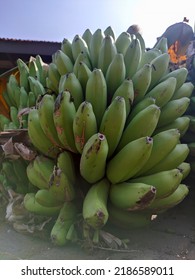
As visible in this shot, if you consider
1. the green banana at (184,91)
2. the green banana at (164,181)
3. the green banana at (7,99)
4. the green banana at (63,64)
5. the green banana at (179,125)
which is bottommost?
the green banana at (164,181)

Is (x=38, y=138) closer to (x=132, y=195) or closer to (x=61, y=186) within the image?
(x=61, y=186)

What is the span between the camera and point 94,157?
1.50m

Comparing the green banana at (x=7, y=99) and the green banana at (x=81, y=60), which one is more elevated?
the green banana at (x=81, y=60)

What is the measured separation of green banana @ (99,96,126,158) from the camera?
1.54m

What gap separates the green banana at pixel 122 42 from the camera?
1950mm

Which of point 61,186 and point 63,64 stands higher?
point 63,64

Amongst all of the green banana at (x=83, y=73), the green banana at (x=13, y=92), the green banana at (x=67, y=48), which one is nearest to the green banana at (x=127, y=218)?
the green banana at (x=83, y=73)

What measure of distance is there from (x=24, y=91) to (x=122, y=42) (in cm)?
76

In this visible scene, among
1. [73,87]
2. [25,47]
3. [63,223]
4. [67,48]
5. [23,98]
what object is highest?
[25,47]

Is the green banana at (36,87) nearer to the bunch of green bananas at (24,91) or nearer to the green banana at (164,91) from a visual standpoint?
the bunch of green bananas at (24,91)

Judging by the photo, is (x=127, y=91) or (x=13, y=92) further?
(x=13, y=92)

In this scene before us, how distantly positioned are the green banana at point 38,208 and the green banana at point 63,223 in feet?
0.18

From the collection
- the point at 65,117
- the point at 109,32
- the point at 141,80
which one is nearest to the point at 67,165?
the point at 65,117

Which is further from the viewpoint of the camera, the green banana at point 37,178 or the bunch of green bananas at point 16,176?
the bunch of green bananas at point 16,176
